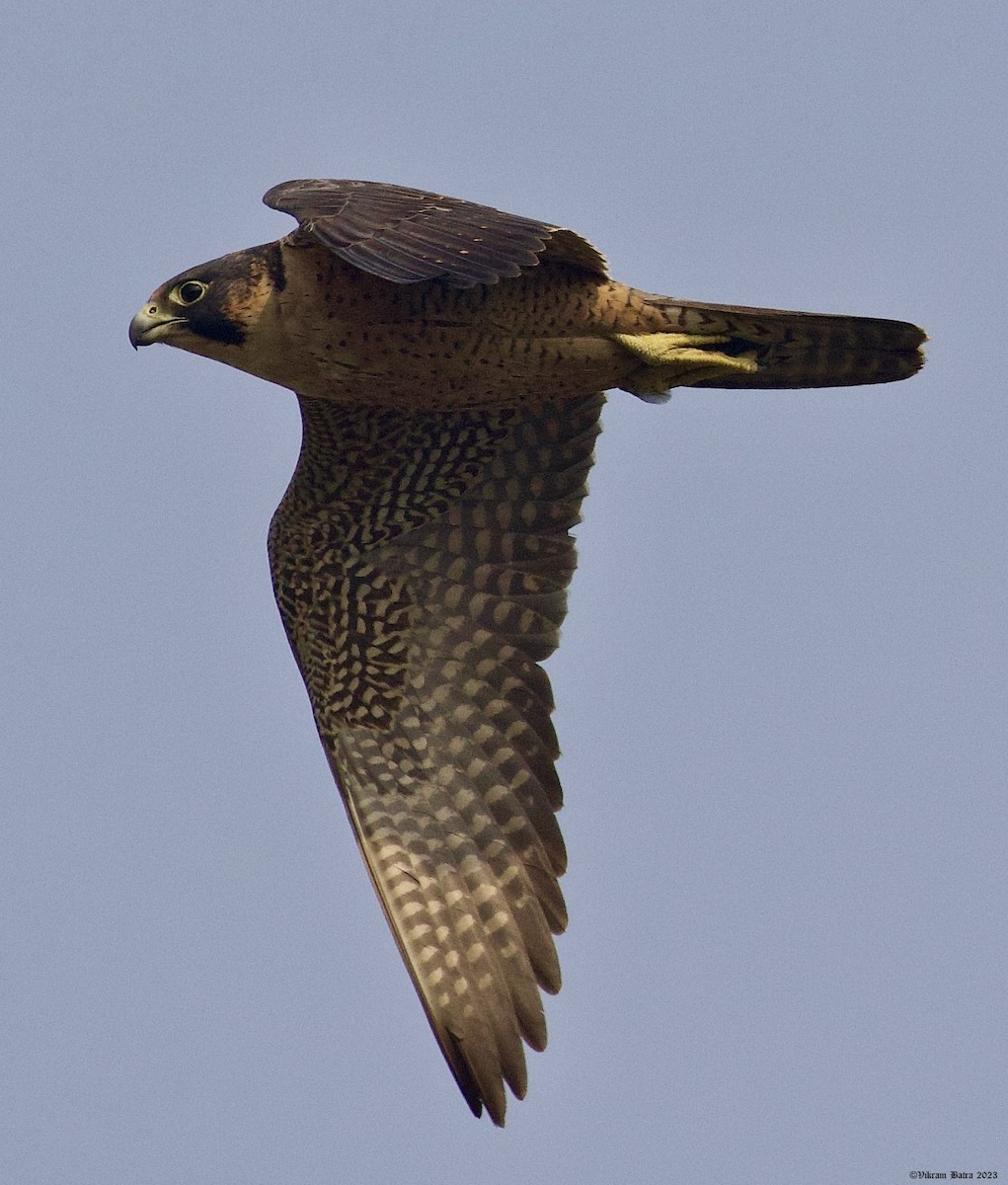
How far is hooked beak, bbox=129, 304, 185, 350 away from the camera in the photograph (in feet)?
31.0

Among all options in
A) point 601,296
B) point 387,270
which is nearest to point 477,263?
point 387,270

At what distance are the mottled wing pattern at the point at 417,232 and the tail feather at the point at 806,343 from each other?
0.67 m

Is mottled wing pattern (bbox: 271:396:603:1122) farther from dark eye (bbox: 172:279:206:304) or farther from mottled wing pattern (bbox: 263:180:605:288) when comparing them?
mottled wing pattern (bbox: 263:180:605:288)

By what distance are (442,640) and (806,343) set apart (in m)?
2.46

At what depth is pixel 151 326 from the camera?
31.1 ft

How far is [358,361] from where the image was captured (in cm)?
928

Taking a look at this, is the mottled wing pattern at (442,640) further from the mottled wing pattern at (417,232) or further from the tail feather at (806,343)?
the mottled wing pattern at (417,232)

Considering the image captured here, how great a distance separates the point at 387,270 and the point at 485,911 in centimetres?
328

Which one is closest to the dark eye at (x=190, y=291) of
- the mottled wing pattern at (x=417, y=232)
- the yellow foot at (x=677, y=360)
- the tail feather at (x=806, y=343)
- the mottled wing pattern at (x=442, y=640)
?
the mottled wing pattern at (x=417, y=232)

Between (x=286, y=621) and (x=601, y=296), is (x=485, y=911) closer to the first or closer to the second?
(x=286, y=621)

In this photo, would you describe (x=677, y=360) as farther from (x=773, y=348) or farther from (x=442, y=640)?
(x=442, y=640)

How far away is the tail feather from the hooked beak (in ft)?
7.14

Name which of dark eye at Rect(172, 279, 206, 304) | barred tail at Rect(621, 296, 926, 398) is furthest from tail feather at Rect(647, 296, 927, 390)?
dark eye at Rect(172, 279, 206, 304)

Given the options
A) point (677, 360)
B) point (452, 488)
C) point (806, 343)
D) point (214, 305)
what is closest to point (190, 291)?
→ point (214, 305)
